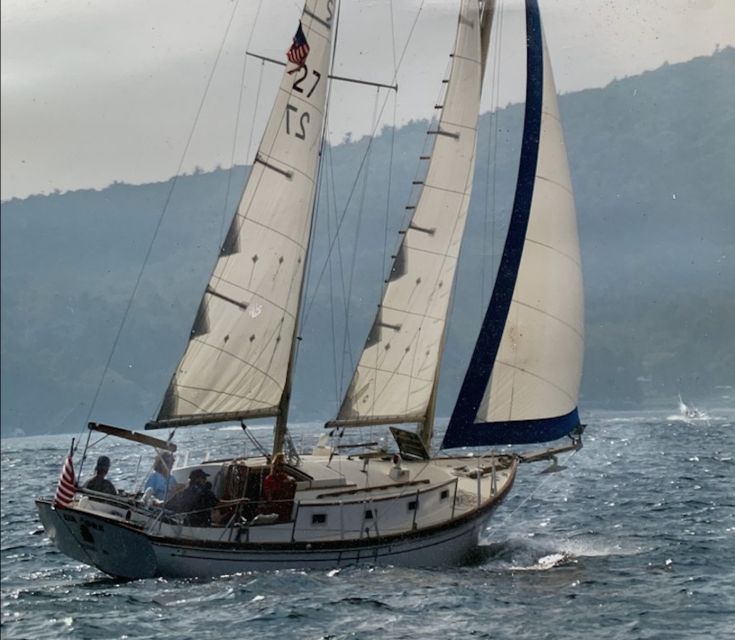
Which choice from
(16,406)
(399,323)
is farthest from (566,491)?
(16,406)

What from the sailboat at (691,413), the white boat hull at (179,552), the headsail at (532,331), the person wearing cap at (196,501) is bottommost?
A: the white boat hull at (179,552)

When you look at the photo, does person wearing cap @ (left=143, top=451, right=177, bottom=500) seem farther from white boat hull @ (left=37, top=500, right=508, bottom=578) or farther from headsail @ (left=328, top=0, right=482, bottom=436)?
headsail @ (left=328, top=0, right=482, bottom=436)

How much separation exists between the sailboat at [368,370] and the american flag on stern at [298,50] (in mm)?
31

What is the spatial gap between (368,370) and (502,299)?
3.02 m

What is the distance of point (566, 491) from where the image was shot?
38125mm

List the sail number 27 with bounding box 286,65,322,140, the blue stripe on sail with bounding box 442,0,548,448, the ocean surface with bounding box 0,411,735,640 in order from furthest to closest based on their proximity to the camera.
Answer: the sail number 27 with bounding box 286,65,322,140 < the blue stripe on sail with bounding box 442,0,548,448 < the ocean surface with bounding box 0,411,735,640

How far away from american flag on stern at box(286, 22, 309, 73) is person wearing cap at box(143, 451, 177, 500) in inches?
282

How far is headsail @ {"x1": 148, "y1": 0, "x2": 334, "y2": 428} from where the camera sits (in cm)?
2161

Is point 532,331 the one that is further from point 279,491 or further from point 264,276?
point 279,491

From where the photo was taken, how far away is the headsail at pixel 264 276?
21.6 m

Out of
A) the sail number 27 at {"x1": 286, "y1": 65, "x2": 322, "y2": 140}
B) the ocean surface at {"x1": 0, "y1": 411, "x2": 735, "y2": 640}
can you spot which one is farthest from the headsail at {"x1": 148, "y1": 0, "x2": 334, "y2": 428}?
the ocean surface at {"x1": 0, "y1": 411, "x2": 735, "y2": 640}

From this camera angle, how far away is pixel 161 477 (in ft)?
69.3

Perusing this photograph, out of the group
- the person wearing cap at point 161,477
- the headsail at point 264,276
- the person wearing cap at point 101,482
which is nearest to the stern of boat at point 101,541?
the person wearing cap at point 101,482

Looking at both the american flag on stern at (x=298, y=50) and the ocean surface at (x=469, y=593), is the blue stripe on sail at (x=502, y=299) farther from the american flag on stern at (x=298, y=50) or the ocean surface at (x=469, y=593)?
the american flag on stern at (x=298, y=50)
